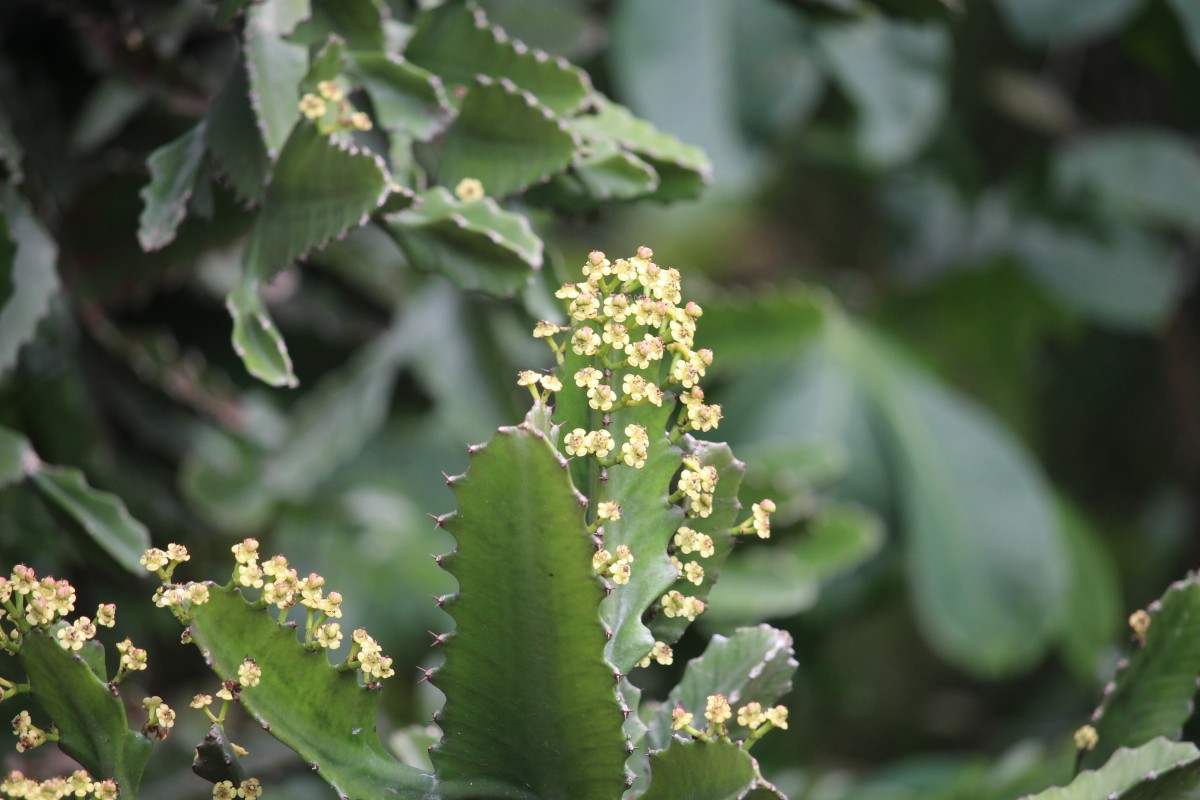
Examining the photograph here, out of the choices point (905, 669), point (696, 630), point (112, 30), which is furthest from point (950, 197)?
point (112, 30)

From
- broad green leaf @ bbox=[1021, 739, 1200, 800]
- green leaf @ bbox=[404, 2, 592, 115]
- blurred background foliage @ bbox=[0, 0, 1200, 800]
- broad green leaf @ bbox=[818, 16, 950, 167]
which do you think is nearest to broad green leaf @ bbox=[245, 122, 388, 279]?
blurred background foliage @ bbox=[0, 0, 1200, 800]

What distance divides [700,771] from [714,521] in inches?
4.5

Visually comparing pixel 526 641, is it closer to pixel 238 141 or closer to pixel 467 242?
pixel 467 242

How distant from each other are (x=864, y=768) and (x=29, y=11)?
1817 millimetres

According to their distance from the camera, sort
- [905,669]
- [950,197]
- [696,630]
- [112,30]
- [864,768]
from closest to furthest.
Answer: [112,30] → [696,630] → [950,197] → [864,768] → [905,669]

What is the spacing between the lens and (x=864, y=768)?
2217 millimetres

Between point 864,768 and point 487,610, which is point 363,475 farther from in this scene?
point 864,768

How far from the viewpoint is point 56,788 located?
499mm

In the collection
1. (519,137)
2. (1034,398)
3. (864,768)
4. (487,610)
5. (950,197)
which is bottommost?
(864,768)

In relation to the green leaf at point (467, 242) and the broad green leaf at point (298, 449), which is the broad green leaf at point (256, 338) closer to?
the green leaf at point (467, 242)

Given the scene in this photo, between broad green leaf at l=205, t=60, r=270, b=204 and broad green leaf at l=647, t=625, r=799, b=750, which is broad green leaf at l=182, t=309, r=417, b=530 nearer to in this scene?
broad green leaf at l=205, t=60, r=270, b=204

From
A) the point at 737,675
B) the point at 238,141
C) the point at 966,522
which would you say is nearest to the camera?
the point at 737,675

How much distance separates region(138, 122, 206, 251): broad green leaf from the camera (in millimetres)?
692

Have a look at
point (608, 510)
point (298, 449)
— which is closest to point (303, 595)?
point (608, 510)
